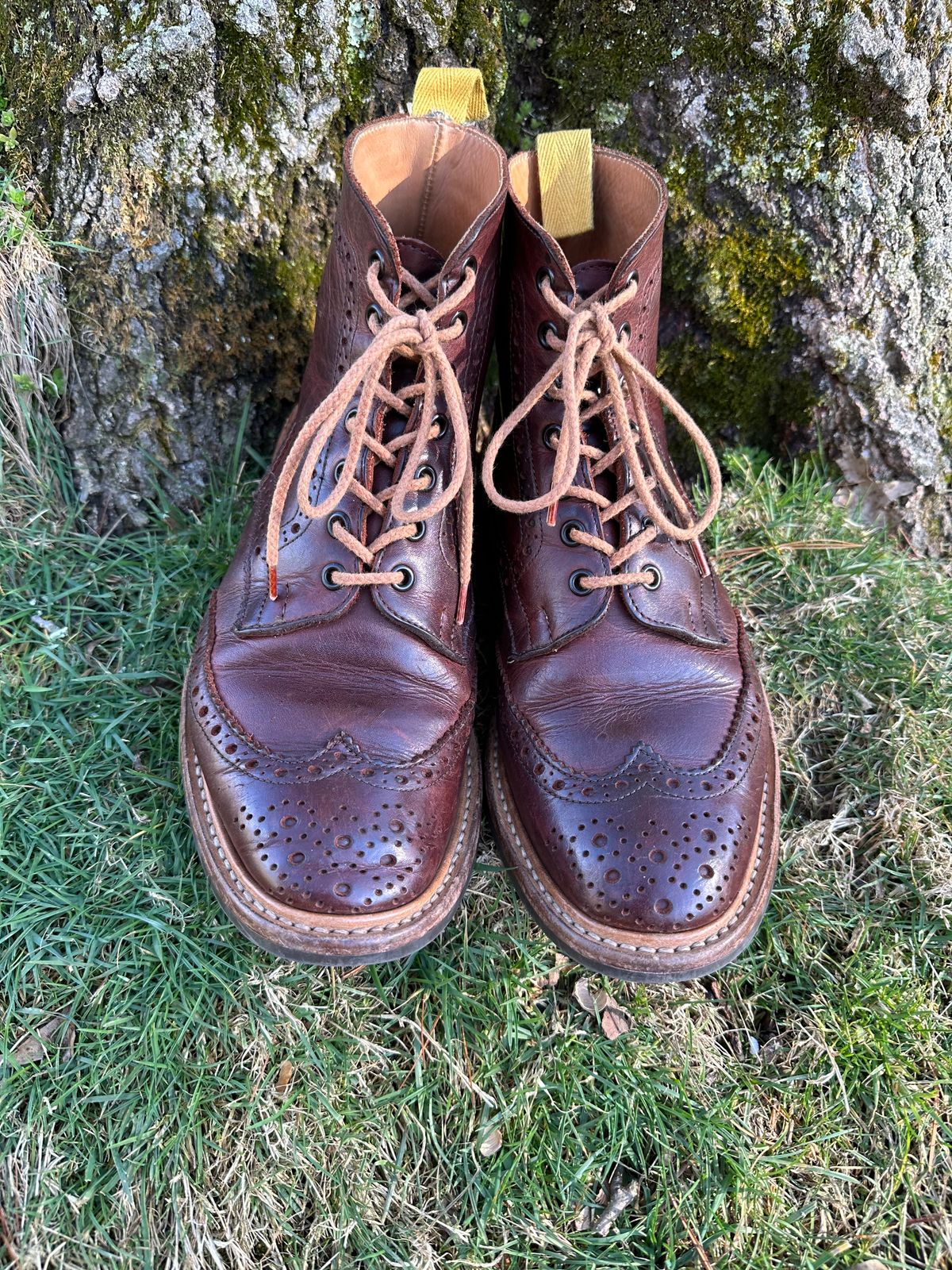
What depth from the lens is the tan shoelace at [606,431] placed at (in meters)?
1.78

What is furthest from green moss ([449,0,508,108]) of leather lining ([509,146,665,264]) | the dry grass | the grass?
the grass

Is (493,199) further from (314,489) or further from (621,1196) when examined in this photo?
(621,1196)

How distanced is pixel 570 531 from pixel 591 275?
556 millimetres

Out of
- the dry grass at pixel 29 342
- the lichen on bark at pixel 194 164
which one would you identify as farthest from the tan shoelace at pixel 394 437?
the dry grass at pixel 29 342

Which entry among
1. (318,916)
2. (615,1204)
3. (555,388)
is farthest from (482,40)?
(615,1204)

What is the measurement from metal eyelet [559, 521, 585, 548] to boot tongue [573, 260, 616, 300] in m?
0.48

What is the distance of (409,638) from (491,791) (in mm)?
390

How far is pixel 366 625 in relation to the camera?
178cm

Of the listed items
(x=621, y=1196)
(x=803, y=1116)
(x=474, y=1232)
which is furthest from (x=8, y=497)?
(x=803, y=1116)

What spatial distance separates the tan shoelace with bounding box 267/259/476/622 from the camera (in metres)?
1.72

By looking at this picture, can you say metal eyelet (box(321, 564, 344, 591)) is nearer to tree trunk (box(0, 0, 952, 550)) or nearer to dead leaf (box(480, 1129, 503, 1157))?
tree trunk (box(0, 0, 952, 550))

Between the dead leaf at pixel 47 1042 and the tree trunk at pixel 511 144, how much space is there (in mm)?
1312

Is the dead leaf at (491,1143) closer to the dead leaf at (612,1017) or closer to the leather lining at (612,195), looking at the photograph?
the dead leaf at (612,1017)

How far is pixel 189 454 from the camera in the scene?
2402 millimetres
